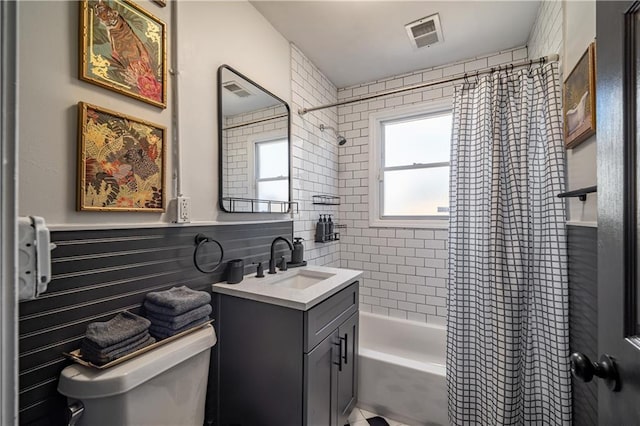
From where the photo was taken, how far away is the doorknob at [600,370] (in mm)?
574

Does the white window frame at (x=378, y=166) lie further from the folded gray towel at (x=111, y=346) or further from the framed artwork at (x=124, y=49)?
the folded gray towel at (x=111, y=346)

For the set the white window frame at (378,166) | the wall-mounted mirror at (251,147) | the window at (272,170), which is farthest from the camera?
the white window frame at (378,166)

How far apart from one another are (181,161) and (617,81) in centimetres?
149

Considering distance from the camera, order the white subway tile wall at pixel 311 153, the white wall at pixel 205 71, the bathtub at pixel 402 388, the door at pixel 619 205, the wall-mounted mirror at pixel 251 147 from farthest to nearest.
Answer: the white subway tile wall at pixel 311 153 < the bathtub at pixel 402 388 < the wall-mounted mirror at pixel 251 147 < the white wall at pixel 205 71 < the door at pixel 619 205

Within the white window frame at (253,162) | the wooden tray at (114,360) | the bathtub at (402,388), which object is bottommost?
the bathtub at (402,388)

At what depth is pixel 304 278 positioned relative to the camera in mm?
1815

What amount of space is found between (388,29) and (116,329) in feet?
7.79

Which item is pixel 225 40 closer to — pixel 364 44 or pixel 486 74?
pixel 364 44

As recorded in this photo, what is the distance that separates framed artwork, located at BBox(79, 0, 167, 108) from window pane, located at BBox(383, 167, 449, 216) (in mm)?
2073

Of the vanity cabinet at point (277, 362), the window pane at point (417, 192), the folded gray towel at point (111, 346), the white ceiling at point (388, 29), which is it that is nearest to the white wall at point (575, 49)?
the white ceiling at point (388, 29)

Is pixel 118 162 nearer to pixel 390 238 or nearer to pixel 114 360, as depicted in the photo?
pixel 114 360

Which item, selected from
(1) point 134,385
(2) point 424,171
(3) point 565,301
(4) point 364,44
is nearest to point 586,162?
(3) point 565,301

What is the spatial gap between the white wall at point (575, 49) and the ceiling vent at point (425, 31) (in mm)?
617

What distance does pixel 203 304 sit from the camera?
3.79 ft
